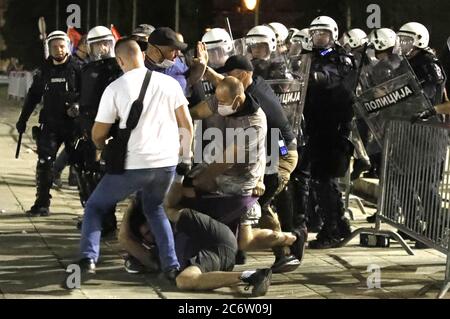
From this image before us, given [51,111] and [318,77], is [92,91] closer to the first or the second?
[51,111]

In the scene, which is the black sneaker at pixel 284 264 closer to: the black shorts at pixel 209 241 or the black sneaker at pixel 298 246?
the black sneaker at pixel 298 246

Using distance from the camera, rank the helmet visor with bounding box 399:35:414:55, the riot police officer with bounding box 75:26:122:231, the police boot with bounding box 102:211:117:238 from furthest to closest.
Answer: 1. the helmet visor with bounding box 399:35:414:55
2. the police boot with bounding box 102:211:117:238
3. the riot police officer with bounding box 75:26:122:231

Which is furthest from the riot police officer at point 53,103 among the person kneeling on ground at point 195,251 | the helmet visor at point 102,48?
the person kneeling on ground at point 195,251

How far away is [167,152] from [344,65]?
2966 mm

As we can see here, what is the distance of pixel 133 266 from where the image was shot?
28.1 feet

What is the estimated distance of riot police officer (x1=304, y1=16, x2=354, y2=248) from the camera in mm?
10281

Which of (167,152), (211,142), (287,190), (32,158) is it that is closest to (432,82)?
(287,190)

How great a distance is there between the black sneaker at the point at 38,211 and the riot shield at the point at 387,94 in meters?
3.72

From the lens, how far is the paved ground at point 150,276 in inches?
312

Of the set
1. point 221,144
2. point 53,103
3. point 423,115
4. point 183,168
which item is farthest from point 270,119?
point 53,103

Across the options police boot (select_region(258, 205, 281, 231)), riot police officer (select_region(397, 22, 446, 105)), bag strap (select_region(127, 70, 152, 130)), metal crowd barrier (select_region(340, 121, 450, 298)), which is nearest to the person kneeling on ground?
bag strap (select_region(127, 70, 152, 130))

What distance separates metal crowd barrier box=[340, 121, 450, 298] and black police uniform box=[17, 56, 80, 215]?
350cm

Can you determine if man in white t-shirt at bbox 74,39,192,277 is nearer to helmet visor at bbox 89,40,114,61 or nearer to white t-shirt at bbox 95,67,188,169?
white t-shirt at bbox 95,67,188,169

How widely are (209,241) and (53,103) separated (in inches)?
165
